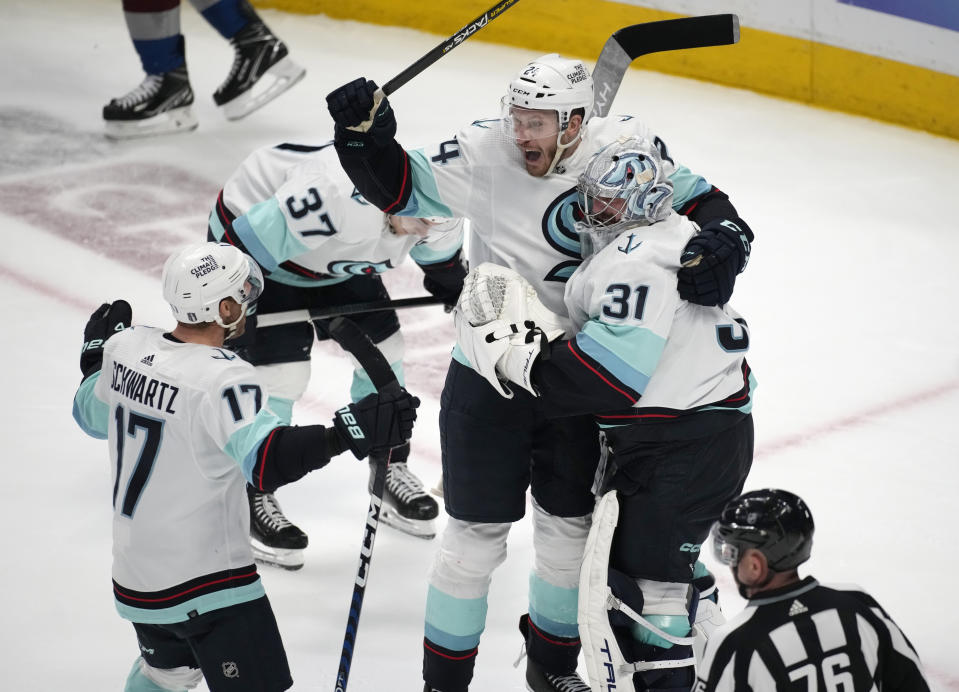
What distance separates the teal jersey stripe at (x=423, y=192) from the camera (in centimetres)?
265

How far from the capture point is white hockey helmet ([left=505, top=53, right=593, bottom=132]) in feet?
8.16

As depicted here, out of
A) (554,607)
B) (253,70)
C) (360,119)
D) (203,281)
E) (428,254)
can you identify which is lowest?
(253,70)

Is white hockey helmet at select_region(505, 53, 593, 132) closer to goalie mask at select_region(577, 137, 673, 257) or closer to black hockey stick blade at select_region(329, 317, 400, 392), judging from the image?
goalie mask at select_region(577, 137, 673, 257)

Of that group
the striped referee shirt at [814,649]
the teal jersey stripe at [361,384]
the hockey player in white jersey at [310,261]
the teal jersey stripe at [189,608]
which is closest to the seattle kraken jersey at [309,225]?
the hockey player in white jersey at [310,261]

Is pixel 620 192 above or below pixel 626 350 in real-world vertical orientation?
above

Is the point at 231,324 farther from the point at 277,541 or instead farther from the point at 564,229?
the point at 277,541

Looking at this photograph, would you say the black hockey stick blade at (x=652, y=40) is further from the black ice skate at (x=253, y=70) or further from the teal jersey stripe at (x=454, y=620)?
the black ice skate at (x=253, y=70)

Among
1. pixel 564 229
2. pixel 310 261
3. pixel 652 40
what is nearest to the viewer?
pixel 564 229

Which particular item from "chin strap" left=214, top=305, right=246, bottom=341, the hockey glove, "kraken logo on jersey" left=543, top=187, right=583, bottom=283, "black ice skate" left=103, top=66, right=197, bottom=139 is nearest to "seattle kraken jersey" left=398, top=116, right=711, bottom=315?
"kraken logo on jersey" left=543, top=187, right=583, bottom=283

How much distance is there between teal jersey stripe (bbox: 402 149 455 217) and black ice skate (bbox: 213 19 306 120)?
3.76 meters

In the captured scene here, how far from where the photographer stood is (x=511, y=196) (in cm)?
258

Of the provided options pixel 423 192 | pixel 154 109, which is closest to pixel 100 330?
pixel 423 192

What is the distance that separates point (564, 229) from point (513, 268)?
0.40ft

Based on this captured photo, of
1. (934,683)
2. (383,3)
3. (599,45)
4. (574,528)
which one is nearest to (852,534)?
(934,683)
